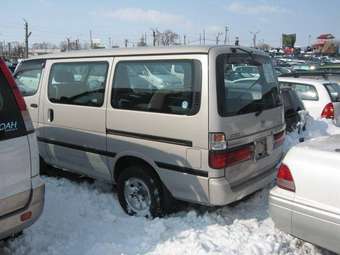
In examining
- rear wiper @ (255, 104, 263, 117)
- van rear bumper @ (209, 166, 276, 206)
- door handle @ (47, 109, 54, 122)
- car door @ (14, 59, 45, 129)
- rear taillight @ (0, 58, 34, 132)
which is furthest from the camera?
car door @ (14, 59, 45, 129)

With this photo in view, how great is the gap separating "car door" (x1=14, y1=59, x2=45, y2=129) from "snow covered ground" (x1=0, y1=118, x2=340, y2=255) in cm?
131

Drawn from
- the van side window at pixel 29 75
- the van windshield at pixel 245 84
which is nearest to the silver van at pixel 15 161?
the van windshield at pixel 245 84

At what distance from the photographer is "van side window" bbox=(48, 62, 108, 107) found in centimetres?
484

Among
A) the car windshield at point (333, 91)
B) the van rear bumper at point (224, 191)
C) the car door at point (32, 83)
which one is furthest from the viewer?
the car windshield at point (333, 91)

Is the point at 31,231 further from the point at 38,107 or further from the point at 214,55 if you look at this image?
the point at 214,55

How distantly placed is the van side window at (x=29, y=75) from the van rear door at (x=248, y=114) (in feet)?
9.25

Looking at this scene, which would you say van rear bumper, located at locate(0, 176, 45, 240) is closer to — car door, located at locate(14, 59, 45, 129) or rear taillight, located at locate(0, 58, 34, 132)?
rear taillight, located at locate(0, 58, 34, 132)

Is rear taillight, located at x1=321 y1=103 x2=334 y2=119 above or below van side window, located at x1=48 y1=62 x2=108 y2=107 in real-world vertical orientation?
below

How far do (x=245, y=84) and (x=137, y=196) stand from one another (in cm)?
175

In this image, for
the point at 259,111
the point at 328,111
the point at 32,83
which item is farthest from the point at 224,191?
the point at 328,111

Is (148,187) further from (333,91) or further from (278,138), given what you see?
(333,91)

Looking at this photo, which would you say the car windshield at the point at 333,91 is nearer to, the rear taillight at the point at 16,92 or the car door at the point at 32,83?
the car door at the point at 32,83

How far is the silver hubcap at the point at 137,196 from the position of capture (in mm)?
4539

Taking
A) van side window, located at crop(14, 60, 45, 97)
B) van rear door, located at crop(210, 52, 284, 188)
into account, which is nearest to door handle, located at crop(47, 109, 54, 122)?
van side window, located at crop(14, 60, 45, 97)
